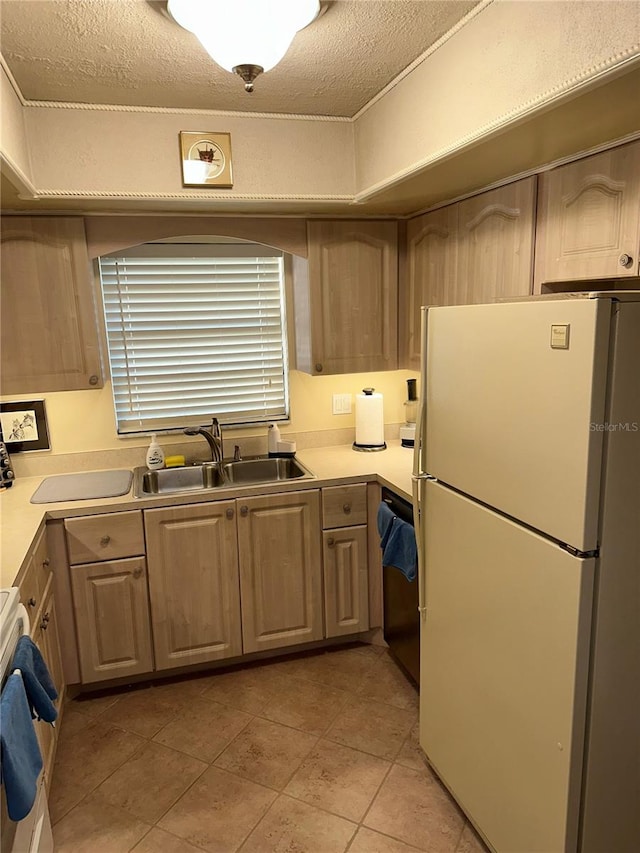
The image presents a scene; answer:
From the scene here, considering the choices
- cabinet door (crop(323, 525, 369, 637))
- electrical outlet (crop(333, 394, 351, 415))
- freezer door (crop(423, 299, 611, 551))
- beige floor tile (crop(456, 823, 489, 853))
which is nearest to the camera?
freezer door (crop(423, 299, 611, 551))

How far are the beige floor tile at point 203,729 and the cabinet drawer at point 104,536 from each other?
71cm

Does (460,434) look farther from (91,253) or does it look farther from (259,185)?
(91,253)

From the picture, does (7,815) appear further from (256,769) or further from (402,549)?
(402,549)

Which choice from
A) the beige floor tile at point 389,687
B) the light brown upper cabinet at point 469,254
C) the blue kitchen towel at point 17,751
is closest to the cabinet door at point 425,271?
the light brown upper cabinet at point 469,254

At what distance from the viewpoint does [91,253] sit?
2.54 meters

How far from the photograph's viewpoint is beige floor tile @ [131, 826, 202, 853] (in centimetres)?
184

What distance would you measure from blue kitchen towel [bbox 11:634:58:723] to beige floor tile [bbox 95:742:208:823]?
68 centimetres

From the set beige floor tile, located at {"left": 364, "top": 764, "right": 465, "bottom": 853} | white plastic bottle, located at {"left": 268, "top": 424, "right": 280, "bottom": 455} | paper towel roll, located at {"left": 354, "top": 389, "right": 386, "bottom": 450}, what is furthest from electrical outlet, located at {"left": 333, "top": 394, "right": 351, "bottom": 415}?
beige floor tile, located at {"left": 364, "top": 764, "right": 465, "bottom": 853}

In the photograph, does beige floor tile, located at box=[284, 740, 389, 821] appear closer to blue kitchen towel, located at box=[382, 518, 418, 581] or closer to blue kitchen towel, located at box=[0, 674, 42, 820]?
blue kitchen towel, located at box=[382, 518, 418, 581]

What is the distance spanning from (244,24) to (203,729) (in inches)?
95.0

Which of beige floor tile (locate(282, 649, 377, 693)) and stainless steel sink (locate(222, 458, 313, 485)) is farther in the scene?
stainless steel sink (locate(222, 458, 313, 485))

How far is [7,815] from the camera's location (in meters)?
1.31

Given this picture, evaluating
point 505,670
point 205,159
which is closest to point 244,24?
point 205,159

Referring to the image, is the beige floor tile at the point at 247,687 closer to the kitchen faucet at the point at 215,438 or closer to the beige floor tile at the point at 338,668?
the beige floor tile at the point at 338,668
